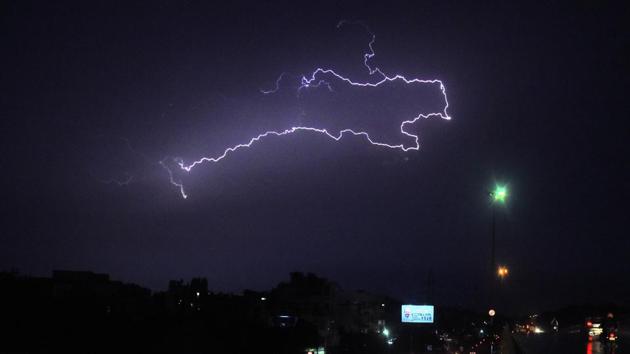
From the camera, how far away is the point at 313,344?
46.0 meters

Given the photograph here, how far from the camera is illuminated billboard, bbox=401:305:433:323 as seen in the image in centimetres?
5856

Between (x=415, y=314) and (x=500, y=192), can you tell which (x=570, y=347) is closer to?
(x=500, y=192)

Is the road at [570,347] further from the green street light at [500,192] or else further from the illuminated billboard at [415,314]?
the illuminated billboard at [415,314]

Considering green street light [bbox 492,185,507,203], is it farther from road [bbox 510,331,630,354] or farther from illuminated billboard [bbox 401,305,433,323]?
illuminated billboard [bbox 401,305,433,323]

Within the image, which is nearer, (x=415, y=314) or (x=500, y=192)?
(x=500, y=192)

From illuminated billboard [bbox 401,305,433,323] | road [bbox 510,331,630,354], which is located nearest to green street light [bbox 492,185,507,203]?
road [bbox 510,331,630,354]

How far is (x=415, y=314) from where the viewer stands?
193 ft

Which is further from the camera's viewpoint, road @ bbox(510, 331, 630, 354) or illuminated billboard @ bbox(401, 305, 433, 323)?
illuminated billboard @ bbox(401, 305, 433, 323)

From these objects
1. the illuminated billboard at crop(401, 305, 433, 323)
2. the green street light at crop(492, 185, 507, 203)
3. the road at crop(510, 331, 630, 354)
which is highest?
the green street light at crop(492, 185, 507, 203)

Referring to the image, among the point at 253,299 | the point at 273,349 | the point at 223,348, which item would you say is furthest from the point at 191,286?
the point at 223,348

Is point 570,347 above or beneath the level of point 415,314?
beneath

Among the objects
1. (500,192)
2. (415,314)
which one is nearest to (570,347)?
(500,192)

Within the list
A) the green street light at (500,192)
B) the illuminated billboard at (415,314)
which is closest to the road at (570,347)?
the green street light at (500,192)

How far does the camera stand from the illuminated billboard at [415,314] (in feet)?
192
